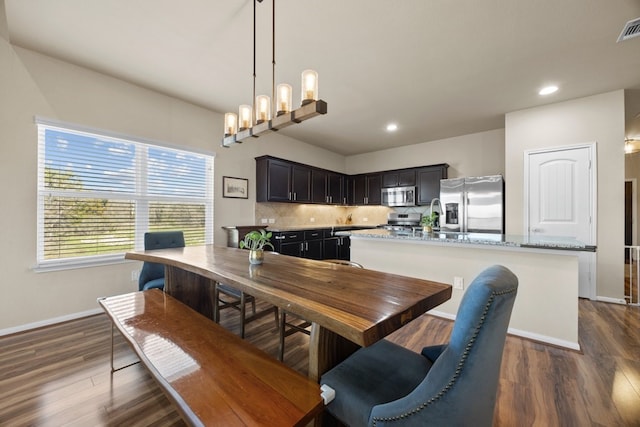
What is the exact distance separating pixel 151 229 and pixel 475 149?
5849 millimetres

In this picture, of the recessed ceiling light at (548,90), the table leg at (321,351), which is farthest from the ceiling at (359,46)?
the table leg at (321,351)

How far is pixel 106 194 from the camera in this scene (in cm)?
300

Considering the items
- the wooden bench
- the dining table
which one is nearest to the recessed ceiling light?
the dining table

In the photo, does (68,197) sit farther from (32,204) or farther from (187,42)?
(187,42)

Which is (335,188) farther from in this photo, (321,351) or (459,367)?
(459,367)

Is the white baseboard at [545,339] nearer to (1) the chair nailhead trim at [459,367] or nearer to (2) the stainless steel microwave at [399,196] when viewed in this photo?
(1) the chair nailhead trim at [459,367]

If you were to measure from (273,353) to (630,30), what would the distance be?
4032mm

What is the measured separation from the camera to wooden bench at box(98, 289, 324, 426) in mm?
889

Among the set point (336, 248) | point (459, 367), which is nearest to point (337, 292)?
point (459, 367)

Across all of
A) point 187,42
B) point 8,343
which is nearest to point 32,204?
point 8,343

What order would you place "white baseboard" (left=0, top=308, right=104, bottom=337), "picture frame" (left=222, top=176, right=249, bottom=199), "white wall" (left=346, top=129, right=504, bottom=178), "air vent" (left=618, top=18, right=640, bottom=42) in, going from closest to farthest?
1. "air vent" (left=618, top=18, right=640, bottom=42)
2. "white baseboard" (left=0, top=308, right=104, bottom=337)
3. "picture frame" (left=222, top=176, right=249, bottom=199)
4. "white wall" (left=346, top=129, right=504, bottom=178)

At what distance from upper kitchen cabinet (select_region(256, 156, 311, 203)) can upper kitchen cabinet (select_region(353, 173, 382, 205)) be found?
5.35ft

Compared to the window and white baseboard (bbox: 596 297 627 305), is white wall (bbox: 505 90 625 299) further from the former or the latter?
the window

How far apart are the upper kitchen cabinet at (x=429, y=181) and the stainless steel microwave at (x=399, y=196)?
144 mm
